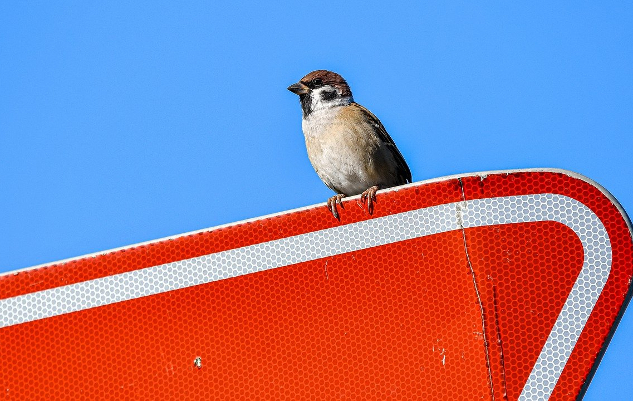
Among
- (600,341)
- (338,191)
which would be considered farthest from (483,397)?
(338,191)

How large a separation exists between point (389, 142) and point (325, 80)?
0.63 m

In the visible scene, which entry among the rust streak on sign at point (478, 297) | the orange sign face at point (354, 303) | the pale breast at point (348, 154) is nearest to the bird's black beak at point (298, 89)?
the pale breast at point (348, 154)

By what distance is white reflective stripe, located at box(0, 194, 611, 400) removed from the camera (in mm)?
1618

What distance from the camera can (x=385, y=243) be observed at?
1.82 metres

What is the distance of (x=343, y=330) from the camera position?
182cm

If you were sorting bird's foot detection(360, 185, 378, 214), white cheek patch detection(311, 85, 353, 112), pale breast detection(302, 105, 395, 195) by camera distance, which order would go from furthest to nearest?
white cheek patch detection(311, 85, 353, 112), pale breast detection(302, 105, 395, 195), bird's foot detection(360, 185, 378, 214)

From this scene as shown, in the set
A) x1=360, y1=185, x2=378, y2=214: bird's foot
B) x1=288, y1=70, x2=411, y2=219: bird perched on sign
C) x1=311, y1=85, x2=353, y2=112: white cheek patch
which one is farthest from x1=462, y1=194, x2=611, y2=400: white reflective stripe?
x1=311, y1=85, x2=353, y2=112: white cheek patch

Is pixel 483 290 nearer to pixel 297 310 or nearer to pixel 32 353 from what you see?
pixel 297 310

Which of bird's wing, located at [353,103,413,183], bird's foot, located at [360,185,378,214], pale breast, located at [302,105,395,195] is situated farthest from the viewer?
bird's wing, located at [353,103,413,183]

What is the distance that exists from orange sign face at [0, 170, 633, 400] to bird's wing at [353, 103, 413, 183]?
319cm

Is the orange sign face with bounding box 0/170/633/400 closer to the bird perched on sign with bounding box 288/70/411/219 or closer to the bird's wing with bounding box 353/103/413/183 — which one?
the bird perched on sign with bounding box 288/70/411/219

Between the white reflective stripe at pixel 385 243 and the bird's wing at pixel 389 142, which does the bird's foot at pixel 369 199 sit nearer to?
the white reflective stripe at pixel 385 243

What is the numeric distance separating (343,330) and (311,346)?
9 centimetres

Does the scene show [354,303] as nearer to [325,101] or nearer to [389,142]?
[389,142]
